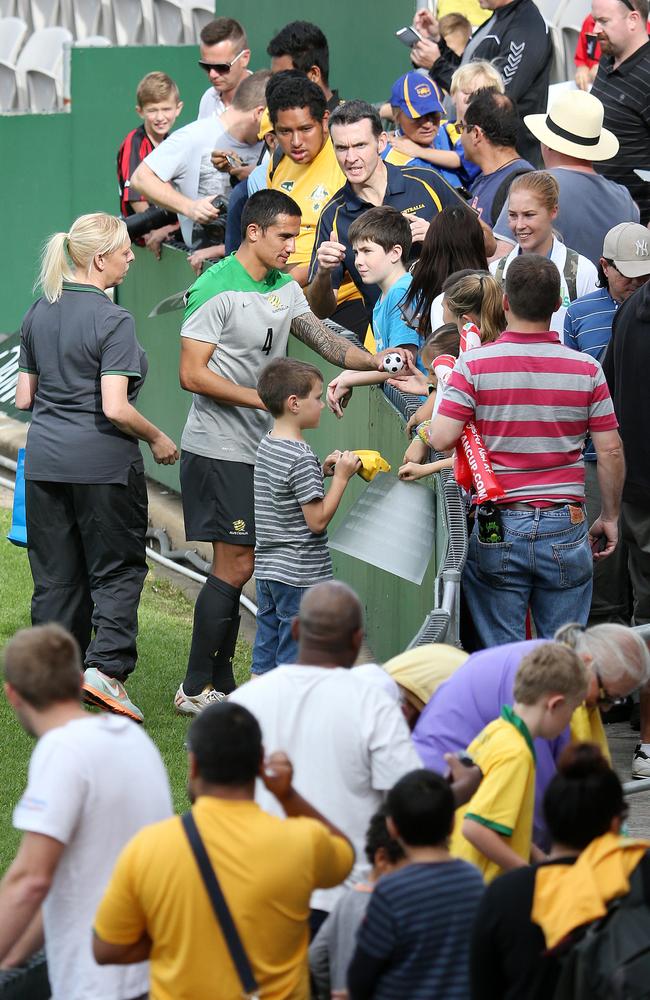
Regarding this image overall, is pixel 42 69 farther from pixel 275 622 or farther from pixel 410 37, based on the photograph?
pixel 275 622

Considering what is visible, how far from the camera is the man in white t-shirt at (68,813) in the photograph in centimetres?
305

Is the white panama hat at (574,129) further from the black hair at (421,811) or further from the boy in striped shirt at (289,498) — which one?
the black hair at (421,811)

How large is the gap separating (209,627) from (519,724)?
354cm

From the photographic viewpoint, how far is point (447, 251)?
19.6ft

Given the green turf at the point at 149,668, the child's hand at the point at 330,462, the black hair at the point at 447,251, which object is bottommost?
the green turf at the point at 149,668

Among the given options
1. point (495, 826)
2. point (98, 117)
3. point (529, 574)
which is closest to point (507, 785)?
point (495, 826)

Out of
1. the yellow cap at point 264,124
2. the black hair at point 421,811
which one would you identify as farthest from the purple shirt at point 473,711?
the yellow cap at point 264,124

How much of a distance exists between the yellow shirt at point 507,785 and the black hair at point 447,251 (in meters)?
2.88

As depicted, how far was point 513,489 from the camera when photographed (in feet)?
16.4

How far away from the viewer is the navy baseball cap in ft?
31.0

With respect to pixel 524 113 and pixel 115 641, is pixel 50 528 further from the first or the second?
pixel 524 113

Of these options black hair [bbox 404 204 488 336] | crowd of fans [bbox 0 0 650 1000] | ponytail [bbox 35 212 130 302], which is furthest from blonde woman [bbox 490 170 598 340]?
ponytail [bbox 35 212 130 302]

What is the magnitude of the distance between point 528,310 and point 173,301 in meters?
5.36

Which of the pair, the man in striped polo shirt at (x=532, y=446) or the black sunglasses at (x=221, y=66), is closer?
the man in striped polo shirt at (x=532, y=446)
